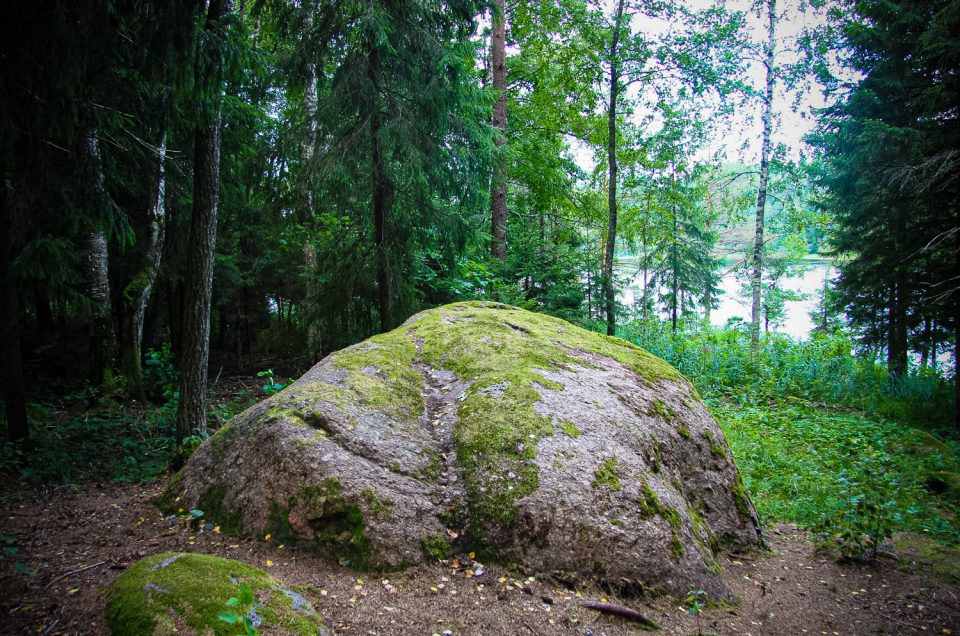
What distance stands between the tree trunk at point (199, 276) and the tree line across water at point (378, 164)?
0.10 feet

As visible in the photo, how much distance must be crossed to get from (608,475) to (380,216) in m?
6.25

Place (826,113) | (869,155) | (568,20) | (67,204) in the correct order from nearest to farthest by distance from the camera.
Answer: (67,204) < (869,155) < (826,113) < (568,20)

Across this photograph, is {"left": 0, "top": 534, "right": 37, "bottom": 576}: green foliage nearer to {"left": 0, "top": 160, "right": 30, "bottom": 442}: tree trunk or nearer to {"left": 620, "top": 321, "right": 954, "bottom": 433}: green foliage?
{"left": 0, "top": 160, "right": 30, "bottom": 442}: tree trunk

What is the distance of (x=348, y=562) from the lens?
9.17 feet

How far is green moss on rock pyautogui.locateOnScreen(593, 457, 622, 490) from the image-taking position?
3.19 meters

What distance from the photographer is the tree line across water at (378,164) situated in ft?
15.9

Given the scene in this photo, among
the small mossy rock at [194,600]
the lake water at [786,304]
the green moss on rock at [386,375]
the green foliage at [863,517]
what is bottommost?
the green foliage at [863,517]

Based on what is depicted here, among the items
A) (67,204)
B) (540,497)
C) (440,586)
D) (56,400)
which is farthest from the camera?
(56,400)

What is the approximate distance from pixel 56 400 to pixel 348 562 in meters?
8.59

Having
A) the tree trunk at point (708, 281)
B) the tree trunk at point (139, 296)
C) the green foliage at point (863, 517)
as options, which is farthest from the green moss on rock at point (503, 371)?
the tree trunk at point (708, 281)

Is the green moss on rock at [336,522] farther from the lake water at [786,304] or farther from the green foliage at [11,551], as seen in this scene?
the lake water at [786,304]

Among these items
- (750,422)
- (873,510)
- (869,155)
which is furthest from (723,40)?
(873,510)

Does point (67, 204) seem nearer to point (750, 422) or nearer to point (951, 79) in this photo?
point (750, 422)

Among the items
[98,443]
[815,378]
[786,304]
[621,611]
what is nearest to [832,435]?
[815,378]
